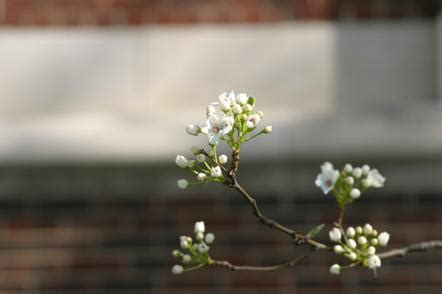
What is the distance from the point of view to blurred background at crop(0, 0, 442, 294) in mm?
4824

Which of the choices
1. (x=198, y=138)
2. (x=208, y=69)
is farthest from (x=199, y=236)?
(x=208, y=69)

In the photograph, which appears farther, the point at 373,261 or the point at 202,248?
the point at 202,248

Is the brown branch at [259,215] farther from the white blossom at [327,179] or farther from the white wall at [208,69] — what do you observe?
the white wall at [208,69]

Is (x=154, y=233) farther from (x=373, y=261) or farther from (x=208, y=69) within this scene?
(x=373, y=261)

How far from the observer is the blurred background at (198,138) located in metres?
4.82

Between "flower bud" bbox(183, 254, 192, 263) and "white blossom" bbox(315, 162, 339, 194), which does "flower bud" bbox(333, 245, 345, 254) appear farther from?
"flower bud" bbox(183, 254, 192, 263)

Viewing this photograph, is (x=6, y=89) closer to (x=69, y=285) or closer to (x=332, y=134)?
(x=69, y=285)

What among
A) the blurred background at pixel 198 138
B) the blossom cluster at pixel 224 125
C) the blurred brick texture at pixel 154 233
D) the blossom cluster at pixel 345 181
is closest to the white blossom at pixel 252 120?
the blossom cluster at pixel 224 125

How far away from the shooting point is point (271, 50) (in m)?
5.14

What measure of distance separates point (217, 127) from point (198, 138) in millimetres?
3041

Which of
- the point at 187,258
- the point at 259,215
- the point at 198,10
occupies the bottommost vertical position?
the point at 187,258

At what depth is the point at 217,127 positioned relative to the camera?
174 centimetres

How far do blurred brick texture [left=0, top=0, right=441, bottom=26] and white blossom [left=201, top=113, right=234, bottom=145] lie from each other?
11.4 feet

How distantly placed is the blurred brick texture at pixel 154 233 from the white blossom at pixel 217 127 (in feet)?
10.5
